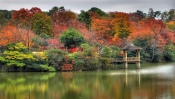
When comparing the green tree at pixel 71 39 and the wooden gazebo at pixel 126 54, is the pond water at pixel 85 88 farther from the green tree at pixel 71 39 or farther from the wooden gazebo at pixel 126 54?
the green tree at pixel 71 39

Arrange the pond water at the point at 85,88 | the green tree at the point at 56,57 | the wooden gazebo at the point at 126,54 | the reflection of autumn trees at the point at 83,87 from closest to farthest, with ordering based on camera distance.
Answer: the pond water at the point at 85,88 < the reflection of autumn trees at the point at 83,87 < the green tree at the point at 56,57 < the wooden gazebo at the point at 126,54

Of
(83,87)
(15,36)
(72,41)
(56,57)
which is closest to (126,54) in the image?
(72,41)

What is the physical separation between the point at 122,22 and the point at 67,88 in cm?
3092

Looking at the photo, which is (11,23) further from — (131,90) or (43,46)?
(131,90)

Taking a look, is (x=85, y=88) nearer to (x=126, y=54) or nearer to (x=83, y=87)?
(x=83, y=87)

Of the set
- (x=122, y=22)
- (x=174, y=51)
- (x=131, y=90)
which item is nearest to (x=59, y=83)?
(x=131, y=90)

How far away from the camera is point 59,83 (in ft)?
92.1

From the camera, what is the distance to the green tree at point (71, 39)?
41.7m

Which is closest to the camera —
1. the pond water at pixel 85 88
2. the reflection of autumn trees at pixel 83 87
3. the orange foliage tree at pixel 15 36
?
the pond water at pixel 85 88

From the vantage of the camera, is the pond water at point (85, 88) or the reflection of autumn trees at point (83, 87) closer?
the pond water at point (85, 88)

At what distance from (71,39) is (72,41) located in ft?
0.92

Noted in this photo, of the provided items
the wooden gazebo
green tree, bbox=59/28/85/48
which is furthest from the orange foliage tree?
the wooden gazebo

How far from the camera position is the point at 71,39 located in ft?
138

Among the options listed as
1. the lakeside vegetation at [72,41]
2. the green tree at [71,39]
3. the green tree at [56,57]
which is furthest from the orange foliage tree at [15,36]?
the green tree at [56,57]
